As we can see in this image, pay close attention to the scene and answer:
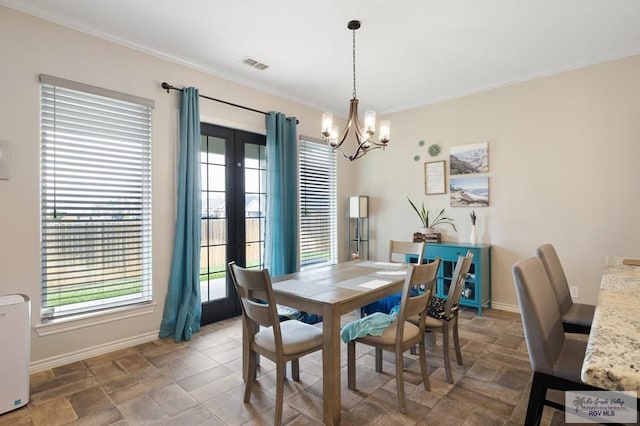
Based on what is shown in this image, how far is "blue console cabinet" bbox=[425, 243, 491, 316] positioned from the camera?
13.0 ft

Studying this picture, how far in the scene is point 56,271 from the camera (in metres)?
2.73

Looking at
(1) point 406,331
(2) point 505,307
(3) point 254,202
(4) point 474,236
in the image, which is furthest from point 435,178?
(1) point 406,331

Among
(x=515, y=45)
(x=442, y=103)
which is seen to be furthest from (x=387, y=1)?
(x=442, y=103)

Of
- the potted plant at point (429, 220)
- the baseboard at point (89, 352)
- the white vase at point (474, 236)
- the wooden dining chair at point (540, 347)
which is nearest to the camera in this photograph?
the wooden dining chair at point (540, 347)

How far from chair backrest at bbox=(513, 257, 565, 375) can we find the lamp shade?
11.7 feet

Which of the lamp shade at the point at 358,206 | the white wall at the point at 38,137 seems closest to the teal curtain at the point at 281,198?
the white wall at the point at 38,137

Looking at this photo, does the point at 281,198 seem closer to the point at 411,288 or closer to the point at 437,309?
the point at 437,309

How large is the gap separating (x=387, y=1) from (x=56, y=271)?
339cm

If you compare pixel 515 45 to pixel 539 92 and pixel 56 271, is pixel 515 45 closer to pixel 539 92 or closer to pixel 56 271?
pixel 539 92

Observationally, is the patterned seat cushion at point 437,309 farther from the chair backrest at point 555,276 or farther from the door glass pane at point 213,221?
the door glass pane at point 213,221

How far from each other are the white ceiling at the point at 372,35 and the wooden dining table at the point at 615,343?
7.63 ft

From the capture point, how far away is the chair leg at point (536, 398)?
5.04 ft

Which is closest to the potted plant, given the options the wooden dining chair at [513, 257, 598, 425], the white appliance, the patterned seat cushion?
the patterned seat cushion

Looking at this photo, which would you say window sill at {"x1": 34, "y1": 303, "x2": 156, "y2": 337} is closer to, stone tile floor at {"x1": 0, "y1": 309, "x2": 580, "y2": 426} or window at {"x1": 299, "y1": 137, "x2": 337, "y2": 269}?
stone tile floor at {"x1": 0, "y1": 309, "x2": 580, "y2": 426}
